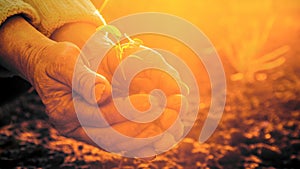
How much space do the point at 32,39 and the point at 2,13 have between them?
0.26ft

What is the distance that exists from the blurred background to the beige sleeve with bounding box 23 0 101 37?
0.48 metres

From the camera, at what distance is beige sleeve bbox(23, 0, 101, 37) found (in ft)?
2.65

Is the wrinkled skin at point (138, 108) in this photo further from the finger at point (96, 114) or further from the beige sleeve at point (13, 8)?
the beige sleeve at point (13, 8)

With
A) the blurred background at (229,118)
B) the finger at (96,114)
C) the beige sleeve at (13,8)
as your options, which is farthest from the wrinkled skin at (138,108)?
the blurred background at (229,118)

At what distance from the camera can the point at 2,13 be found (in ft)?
2.43

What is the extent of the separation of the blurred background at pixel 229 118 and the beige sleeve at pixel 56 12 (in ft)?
1.57

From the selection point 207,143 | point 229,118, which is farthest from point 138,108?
point 229,118

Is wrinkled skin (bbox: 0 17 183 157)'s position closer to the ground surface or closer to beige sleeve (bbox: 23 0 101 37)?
beige sleeve (bbox: 23 0 101 37)

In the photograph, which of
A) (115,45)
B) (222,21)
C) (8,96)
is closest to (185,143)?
(8,96)

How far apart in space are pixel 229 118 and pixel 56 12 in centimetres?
139

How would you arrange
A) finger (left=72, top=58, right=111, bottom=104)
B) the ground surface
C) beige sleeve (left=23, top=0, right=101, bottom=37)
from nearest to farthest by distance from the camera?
1. finger (left=72, top=58, right=111, bottom=104)
2. beige sleeve (left=23, top=0, right=101, bottom=37)
3. the ground surface

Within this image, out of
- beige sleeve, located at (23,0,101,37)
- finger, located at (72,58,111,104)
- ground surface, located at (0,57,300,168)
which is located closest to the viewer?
finger, located at (72,58,111,104)

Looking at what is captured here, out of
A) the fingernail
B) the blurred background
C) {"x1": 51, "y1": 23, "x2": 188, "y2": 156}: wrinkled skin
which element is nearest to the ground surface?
the blurred background

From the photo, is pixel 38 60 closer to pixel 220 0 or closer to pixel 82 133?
pixel 82 133
